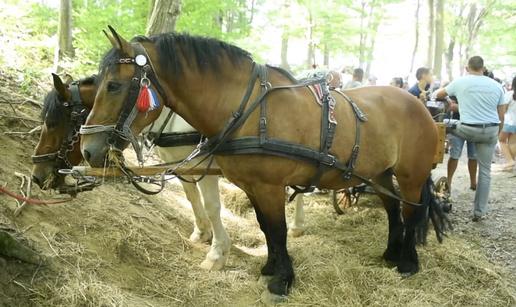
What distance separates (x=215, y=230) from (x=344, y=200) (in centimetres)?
253

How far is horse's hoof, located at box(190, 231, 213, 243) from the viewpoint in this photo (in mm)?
4406

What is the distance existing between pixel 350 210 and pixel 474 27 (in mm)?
18723

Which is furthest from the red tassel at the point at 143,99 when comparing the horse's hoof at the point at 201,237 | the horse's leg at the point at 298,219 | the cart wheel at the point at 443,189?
the cart wheel at the point at 443,189

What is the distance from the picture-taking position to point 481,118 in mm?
5215

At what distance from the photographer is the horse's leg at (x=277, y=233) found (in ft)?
9.46

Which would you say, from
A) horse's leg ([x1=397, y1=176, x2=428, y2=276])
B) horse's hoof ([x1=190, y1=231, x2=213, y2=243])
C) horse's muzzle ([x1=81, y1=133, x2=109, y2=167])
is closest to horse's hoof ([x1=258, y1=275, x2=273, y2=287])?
horse's hoof ([x1=190, y1=231, x2=213, y2=243])

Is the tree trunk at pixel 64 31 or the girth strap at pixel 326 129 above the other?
the tree trunk at pixel 64 31

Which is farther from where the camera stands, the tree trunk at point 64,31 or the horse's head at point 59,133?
the tree trunk at point 64,31

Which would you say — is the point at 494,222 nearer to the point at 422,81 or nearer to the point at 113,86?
the point at 422,81

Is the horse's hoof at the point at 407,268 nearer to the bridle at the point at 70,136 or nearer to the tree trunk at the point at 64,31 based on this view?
the bridle at the point at 70,136

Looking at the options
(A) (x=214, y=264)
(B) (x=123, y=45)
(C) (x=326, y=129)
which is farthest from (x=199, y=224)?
(B) (x=123, y=45)

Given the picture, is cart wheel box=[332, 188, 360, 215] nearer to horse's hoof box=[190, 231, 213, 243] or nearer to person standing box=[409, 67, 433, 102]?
horse's hoof box=[190, 231, 213, 243]

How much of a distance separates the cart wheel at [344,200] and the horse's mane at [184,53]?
117 inches

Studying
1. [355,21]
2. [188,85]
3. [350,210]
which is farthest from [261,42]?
[188,85]
